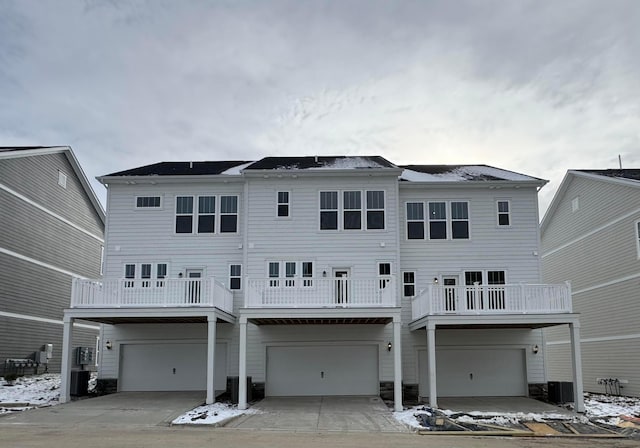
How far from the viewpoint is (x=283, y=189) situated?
2342 centimetres

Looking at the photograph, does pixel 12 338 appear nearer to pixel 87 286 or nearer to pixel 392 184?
pixel 87 286

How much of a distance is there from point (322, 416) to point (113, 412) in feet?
Answer: 18.7

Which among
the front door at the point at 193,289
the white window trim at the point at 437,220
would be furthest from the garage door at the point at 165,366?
the white window trim at the point at 437,220

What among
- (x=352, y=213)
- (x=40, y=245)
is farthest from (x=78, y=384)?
(x=352, y=213)

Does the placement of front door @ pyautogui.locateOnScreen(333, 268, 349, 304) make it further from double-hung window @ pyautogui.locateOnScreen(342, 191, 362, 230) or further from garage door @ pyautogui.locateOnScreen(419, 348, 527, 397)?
garage door @ pyautogui.locateOnScreen(419, 348, 527, 397)

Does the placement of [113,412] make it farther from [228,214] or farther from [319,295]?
[228,214]

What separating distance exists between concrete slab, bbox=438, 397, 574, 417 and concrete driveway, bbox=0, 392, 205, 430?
7.77 m

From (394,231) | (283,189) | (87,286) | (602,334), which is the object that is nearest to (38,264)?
(87,286)

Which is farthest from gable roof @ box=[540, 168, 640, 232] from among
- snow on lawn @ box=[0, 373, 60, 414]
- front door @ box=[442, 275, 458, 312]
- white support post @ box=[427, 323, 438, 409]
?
snow on lawn @ box=[0, 373, 60, 414]

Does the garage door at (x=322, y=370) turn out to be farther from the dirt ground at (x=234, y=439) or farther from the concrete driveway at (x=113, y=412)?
the dirt ground at (x=234, y=439)

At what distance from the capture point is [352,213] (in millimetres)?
23344

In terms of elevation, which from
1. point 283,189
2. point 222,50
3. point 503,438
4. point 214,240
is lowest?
point 503,438

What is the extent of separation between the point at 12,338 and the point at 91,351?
5491 mm

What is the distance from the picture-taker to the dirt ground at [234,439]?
1364 cm
